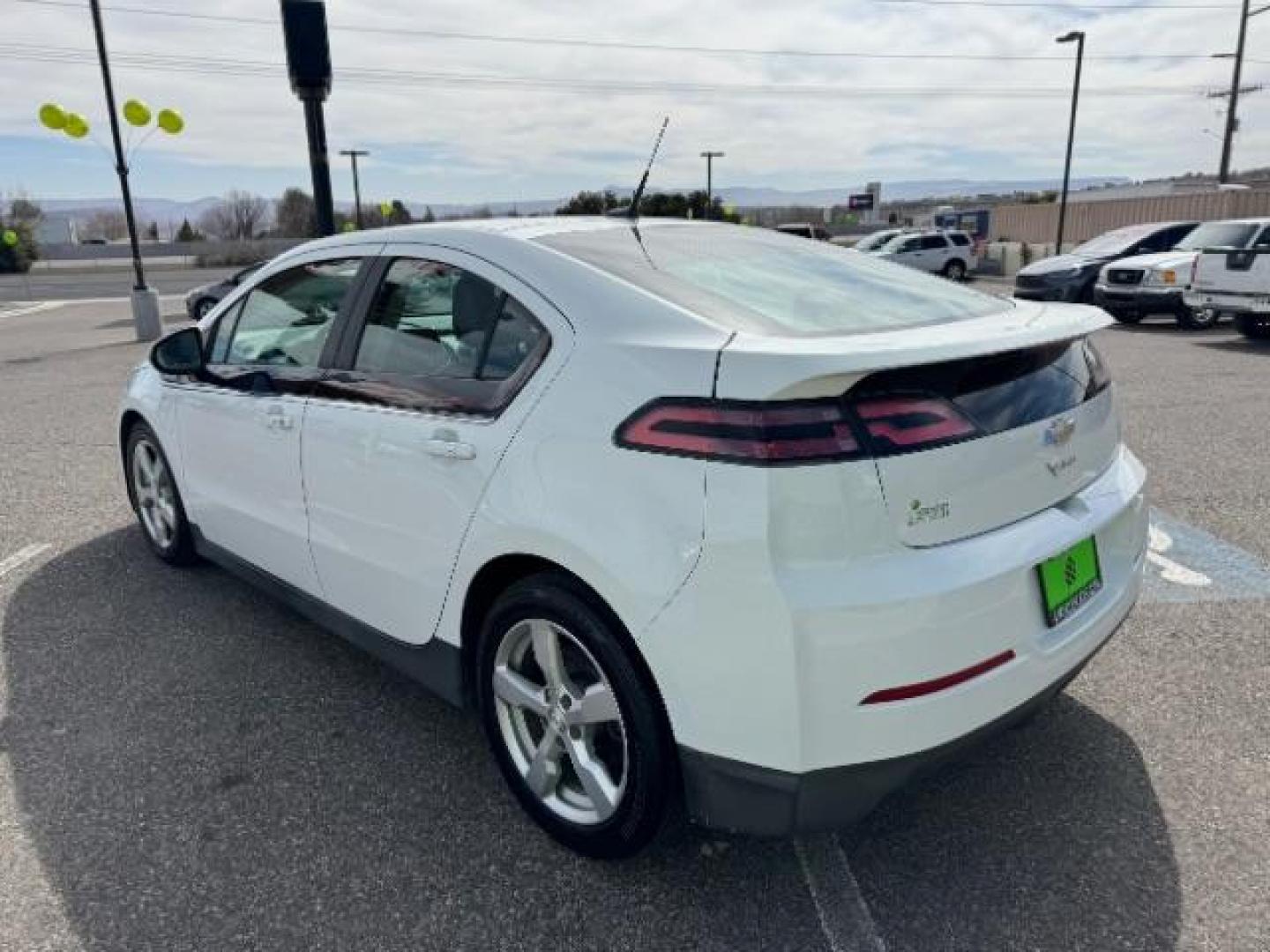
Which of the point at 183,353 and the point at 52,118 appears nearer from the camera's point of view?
the point at 183,353

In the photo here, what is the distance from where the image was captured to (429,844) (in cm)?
251

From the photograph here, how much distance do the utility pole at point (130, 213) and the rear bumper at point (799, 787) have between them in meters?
16.7

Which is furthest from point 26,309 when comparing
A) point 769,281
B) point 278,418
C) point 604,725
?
point 604,725

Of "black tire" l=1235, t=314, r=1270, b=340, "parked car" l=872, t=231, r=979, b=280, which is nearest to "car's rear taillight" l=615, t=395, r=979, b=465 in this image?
"black tire" l=1235, t=314, r=1270, b=340

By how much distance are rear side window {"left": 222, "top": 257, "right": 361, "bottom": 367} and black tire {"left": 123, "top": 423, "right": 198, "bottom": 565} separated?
2.69 ft

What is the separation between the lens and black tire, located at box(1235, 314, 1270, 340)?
42.0ft

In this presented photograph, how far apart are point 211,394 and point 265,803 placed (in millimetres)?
1714

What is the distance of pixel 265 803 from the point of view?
Answer: 2.70m

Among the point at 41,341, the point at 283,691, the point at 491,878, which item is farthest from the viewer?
the point at 41,341

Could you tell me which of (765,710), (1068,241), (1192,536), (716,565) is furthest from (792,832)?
(1068,241)

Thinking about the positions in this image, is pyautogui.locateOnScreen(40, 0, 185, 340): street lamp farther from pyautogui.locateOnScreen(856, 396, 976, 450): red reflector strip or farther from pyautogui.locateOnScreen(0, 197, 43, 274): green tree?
pyautogui.locateOnScreen(0, 197, 43, 274): green tree

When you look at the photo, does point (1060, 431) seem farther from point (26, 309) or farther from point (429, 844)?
point (26, 309)

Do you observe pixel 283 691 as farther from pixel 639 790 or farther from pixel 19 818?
pixel 639 790

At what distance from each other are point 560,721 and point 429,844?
522mm
